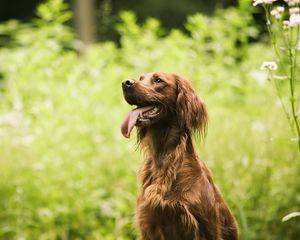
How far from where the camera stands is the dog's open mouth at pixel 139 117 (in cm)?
318

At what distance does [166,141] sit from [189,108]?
0.74 feet

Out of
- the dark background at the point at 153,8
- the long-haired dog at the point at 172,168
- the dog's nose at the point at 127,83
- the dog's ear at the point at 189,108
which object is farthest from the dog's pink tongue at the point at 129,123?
the dark background at the point at 153,8

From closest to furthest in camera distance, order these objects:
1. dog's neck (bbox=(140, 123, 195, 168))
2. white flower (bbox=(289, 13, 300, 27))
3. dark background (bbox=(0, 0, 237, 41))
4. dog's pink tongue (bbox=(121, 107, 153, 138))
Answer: white flower (bbox=(289, 13, 300, 27)) → dog's pink tongue (bbox=(121, 107, 153, 138)) → dog's neck (bbox=(140, 123, 195, 168)) → dark background (bbox=(0, 0, 237, 41))

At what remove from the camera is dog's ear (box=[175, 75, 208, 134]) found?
11.0 ft

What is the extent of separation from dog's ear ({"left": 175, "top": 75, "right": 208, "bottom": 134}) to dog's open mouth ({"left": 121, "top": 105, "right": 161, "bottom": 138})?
0.13m

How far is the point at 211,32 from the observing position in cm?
741

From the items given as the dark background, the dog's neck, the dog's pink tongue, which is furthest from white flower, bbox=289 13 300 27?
the dark background

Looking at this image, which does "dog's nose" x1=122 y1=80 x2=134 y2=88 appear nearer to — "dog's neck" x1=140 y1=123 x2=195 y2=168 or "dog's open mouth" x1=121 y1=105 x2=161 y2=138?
"dog's open mouth" x1=121 y1=105 x2=161 y2=138

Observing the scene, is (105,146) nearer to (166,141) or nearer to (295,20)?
(166,141)

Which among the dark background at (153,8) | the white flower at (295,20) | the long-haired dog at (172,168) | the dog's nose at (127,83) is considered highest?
the dark background at (153,8)

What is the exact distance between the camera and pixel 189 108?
11.0ft

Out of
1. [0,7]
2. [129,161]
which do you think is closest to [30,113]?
[129,161]

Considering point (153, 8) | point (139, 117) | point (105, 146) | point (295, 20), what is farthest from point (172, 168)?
point (153, 8)

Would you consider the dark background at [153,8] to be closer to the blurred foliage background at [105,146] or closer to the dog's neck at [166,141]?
the blurred foliage background at [105,146]
